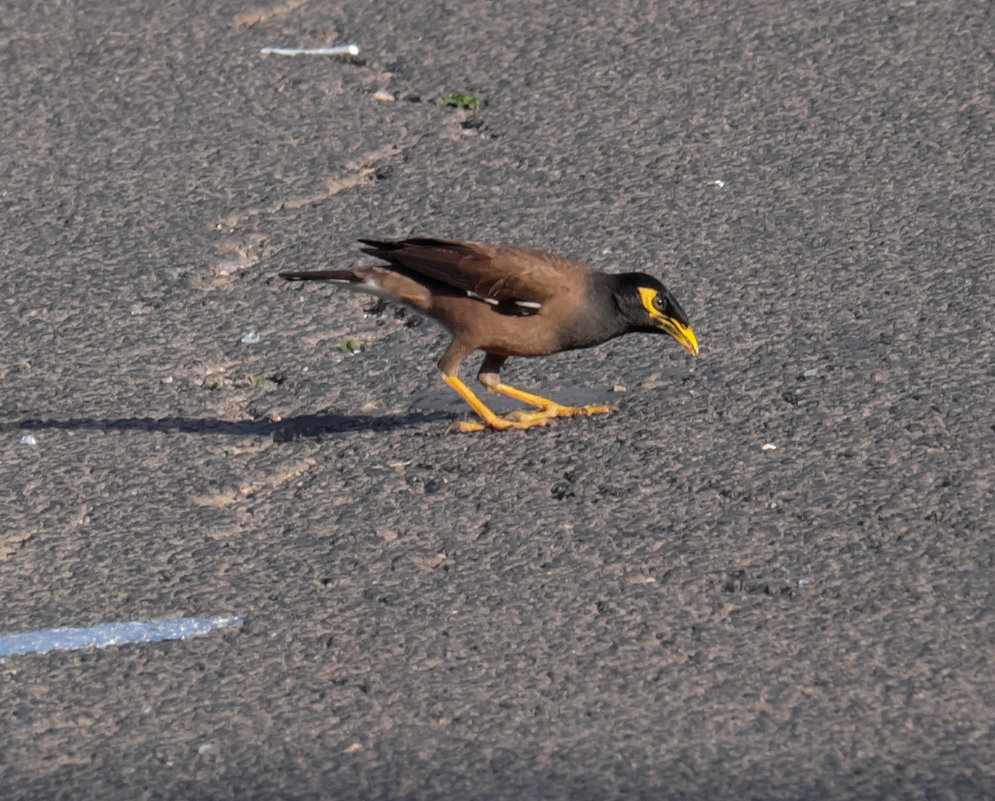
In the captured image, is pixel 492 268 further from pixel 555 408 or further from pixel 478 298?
pixel 555 408

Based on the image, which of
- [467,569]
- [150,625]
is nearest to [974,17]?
[467,569]

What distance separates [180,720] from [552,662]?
94 centimetres

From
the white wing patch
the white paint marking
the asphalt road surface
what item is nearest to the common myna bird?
the white wing patch

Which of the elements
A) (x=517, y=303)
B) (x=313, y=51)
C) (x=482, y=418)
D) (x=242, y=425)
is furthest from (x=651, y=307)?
(x=313, y=51)

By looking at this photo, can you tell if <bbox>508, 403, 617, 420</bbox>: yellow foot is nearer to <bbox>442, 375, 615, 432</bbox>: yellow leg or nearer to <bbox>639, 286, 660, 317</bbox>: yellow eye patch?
<bbox>442, 375, 615, 432</bbox>: yellow leg

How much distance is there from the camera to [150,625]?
430 centimetres

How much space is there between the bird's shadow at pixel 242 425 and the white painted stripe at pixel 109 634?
108 centimetres

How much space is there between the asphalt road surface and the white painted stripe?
53mm

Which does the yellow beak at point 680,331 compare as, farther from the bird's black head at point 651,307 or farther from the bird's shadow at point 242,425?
the bird's shadow at point 242,425

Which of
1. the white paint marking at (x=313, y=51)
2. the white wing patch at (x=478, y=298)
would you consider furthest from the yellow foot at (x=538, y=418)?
the white paint marking at (x=313, y=51)

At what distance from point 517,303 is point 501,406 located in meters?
0.55

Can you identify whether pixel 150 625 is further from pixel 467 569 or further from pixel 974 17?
pixel 974 17

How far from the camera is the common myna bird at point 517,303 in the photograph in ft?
17.1

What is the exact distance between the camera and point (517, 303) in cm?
521
